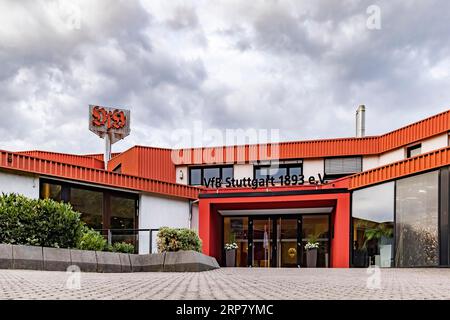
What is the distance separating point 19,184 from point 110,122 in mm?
16874

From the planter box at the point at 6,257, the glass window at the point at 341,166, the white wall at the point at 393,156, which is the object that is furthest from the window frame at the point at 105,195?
the white wall at the point at 393,156

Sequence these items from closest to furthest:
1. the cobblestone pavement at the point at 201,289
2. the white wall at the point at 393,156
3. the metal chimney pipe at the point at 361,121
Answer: the cobblestone pavement at the point at 201,289
the white wall at the point at 393,156
the metal chimney pipe at the point at 361,121

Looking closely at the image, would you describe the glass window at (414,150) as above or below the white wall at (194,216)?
above

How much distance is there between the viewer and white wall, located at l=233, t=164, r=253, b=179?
102 ft

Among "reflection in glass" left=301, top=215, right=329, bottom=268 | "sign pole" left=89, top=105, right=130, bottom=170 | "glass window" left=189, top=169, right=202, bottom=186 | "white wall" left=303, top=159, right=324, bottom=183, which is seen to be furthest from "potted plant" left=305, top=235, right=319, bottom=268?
"sign pole" left=89, top=105, right=130, bottom=170

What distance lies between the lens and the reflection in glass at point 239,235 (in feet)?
87.4

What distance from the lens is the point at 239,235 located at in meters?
26.8

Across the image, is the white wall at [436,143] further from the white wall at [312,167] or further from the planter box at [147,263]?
the planter box at [147,263]

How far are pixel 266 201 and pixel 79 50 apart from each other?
39.4 feet

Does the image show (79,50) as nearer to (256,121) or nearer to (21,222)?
(256,121)

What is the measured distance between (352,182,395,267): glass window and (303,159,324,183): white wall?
8031 millimetres

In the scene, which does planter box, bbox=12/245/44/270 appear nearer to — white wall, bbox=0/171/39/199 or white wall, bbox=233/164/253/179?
white wall, bbox=0/171/39/199

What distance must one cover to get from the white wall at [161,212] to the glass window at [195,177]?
6.86 metres
